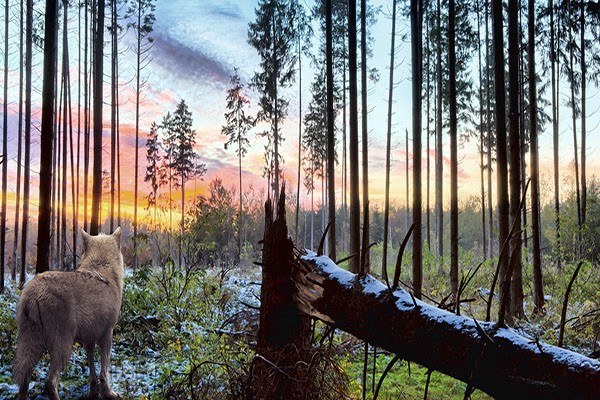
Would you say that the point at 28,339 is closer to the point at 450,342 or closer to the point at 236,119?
the point at 450,342

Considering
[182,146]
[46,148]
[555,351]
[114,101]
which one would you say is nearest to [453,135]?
[46,148]

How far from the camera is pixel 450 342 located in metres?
2.27

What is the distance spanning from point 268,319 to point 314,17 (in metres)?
22.2

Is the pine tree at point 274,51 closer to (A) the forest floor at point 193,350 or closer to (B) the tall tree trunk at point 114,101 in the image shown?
(B) the tall tree trunk at point 114,101

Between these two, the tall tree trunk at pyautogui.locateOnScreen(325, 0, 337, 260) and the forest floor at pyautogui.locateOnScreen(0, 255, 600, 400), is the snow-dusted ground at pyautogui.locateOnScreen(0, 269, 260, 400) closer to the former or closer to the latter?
the forest floor at pyautogui.locateOnScreen(0, 255, 600, 400)

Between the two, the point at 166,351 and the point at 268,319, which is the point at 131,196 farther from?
the point at 268,319

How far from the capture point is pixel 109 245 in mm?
6617

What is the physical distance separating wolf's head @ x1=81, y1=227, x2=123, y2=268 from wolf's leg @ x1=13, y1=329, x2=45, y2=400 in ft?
4.40

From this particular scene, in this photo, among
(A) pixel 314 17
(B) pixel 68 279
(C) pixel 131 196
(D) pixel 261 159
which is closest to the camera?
(B) pixel 68 279

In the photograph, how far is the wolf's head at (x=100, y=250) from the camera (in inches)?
249

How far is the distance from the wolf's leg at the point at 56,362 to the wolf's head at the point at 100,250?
4.48 feet

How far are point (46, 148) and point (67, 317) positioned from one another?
5.13 metres

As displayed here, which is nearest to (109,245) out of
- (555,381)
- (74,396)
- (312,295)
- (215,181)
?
(74,396)

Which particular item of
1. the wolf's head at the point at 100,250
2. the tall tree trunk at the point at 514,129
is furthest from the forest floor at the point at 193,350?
the wolf's head at the point at 100,250
